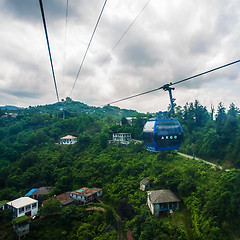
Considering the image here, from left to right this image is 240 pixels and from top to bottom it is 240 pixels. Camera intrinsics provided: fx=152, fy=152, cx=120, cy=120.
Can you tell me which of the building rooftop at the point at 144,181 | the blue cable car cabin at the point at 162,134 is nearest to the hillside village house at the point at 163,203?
the building rooftop at the point at 144,181

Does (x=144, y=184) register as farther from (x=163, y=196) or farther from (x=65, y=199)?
(x=65, y=199)

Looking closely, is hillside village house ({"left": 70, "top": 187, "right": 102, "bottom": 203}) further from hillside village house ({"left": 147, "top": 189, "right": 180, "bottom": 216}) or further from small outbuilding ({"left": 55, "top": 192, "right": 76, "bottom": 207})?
hillside village house ({"left": 147, "top": 189, "right": 180, "bottom": 216})

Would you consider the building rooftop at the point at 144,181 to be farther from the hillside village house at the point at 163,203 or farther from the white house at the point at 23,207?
the white house at the point at 23,207

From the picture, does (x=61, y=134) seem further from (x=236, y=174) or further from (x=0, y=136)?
(x=236, y=174)

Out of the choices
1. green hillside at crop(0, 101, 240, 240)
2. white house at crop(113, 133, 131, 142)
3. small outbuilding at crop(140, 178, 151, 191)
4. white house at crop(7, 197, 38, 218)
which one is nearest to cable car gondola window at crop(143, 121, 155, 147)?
green hillside at crop(0, 101, 240, 240)

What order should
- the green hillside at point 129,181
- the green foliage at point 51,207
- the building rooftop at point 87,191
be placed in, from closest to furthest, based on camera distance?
the green hillside at point 129,181, the green foliage at point 51,207, the building rooftop at point 87,191

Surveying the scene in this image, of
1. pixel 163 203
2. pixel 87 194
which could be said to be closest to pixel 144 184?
pixel 163 203
